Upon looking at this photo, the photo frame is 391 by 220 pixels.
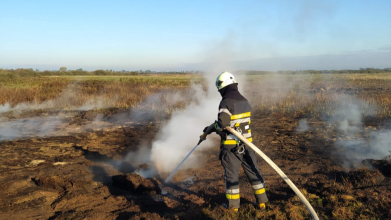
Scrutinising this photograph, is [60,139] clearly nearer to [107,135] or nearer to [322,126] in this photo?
[107,135]

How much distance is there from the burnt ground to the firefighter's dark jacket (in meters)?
1.04

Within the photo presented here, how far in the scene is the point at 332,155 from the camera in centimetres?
704

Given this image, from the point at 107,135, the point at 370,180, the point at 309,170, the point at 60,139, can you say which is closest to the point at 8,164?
the point at 60,139

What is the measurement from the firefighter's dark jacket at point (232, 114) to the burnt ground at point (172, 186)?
1.04 m

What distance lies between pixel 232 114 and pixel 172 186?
8.20 ft

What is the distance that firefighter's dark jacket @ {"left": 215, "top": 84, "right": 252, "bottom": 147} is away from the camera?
3754 mm

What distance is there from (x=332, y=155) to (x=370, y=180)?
210 cm

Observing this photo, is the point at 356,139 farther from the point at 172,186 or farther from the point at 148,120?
the point at 148,120

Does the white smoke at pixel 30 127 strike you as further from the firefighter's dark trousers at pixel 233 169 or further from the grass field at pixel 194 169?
the firefighter's dark trousers at pixel 233 169

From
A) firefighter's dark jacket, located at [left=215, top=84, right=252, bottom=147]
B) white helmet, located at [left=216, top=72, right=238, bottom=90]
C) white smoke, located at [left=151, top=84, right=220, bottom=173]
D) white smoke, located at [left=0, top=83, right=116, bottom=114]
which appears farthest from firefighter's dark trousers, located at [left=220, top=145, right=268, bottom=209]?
white smoke, located at [left=0, top=83, right=116, bottom=114]

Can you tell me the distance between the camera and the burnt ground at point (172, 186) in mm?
4129

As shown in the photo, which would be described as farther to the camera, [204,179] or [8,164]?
[8,164]

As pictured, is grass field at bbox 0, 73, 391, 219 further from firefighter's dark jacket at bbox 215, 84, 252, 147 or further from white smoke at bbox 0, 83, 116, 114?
white smoke at bbox 0, 83, 116, 114

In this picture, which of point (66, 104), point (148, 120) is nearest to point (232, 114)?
point (148, 120)
